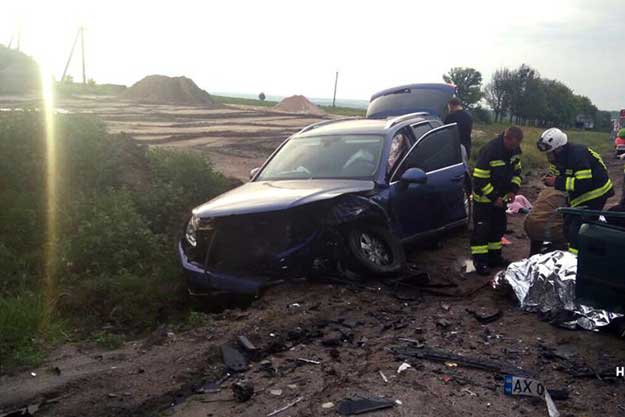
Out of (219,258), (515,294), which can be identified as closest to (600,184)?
(515,294)

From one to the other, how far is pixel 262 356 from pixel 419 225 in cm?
324

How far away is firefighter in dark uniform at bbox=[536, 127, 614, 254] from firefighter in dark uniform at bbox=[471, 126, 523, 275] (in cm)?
63

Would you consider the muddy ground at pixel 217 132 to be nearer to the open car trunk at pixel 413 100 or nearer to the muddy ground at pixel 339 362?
the open car trunk at pixel 413 100

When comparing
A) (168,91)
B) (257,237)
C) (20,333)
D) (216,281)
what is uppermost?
(168,91)

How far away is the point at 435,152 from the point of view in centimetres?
831

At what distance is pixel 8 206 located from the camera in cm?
831

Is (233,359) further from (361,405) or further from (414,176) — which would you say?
(414,176)

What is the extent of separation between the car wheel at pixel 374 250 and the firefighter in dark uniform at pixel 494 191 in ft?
4.34

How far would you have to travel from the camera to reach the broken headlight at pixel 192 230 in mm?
6555

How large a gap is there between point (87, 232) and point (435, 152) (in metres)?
4.14

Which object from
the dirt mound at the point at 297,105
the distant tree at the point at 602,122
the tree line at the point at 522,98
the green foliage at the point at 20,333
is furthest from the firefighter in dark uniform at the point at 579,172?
the distant tree at the point at 602,122

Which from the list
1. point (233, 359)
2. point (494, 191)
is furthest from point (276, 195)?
point (494, 191)

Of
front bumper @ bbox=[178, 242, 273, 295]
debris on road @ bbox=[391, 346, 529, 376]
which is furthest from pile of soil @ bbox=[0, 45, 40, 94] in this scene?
debris on road @ bbox=[391, 346, 529, 376]

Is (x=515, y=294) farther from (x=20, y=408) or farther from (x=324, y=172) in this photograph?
(x=20, y=408)
